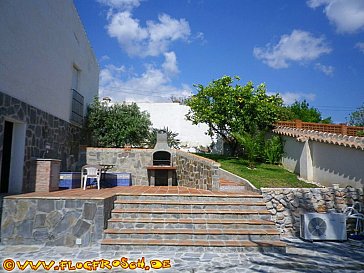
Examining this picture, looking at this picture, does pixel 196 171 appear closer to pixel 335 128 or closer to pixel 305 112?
pixel 335 128

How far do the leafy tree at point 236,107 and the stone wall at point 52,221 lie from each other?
10.8 meters

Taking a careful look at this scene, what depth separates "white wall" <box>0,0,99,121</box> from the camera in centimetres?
734

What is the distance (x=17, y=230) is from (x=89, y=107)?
10041 mm

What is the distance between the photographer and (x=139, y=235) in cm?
657

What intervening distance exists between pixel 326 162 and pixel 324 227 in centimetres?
372

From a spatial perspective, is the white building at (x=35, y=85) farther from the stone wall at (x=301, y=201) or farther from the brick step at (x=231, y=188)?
the stone wall at (x=301, y=201)

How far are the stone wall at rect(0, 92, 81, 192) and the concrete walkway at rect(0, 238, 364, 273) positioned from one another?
308 cm

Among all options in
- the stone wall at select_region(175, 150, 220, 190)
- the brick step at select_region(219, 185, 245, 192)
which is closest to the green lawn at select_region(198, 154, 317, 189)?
the brick step at select_region(219, 185, 245, 192)

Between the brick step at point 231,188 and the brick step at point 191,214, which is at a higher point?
the brick step at point 231,188

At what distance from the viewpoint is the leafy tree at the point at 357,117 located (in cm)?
2778

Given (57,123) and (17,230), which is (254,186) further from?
(57,123)

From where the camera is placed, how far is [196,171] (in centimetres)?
1100

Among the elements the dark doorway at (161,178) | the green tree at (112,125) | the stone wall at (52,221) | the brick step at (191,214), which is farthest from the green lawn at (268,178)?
the green tree at (112,125)

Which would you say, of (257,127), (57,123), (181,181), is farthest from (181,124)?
(57,123)
